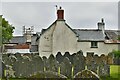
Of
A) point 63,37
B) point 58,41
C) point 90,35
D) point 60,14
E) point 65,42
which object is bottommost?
point 65,42

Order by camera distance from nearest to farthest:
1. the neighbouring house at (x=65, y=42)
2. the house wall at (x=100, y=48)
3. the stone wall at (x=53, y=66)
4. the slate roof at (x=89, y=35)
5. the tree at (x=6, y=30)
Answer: the stone wall at (x=53, y=66) → the neighbouring house at (x=65, y=42) → the house wall at (x=100, y=48) → the slate roof at (x=89, y=35) → the tree at (x=6, y=30)

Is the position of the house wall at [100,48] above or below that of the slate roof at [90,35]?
below

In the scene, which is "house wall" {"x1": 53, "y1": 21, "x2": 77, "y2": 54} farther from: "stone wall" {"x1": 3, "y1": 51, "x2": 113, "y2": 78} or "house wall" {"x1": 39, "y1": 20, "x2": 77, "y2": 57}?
"stone wall" {"x1": 3, "y1": 51, "x2": 113, "y2": 78}

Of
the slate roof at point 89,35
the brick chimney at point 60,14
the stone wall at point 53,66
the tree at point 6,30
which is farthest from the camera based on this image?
the tree at point 6,30

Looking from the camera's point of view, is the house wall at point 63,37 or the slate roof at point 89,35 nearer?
the house wall at point 63,37

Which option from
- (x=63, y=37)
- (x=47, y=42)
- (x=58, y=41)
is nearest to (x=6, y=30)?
(x=47, y=42)

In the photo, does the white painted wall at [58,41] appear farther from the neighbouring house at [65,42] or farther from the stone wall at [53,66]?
the stone wall at [53,66]

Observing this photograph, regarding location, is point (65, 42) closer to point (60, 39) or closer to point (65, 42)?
point (65, 42)

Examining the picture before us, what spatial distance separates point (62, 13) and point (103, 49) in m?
7.91

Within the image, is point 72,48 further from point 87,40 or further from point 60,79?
point 60,79

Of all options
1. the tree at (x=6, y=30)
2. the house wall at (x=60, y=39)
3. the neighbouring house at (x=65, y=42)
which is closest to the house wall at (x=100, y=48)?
the neighbouring house at (x=65, y=42)

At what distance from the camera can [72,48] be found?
4469 centimetres

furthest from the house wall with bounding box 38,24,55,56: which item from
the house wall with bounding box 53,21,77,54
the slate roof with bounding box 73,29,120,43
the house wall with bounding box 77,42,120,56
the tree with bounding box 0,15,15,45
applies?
the tree with bounding box 0,15,15,45

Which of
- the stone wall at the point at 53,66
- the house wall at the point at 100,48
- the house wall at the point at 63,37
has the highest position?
the house wall at the point at 63,37
